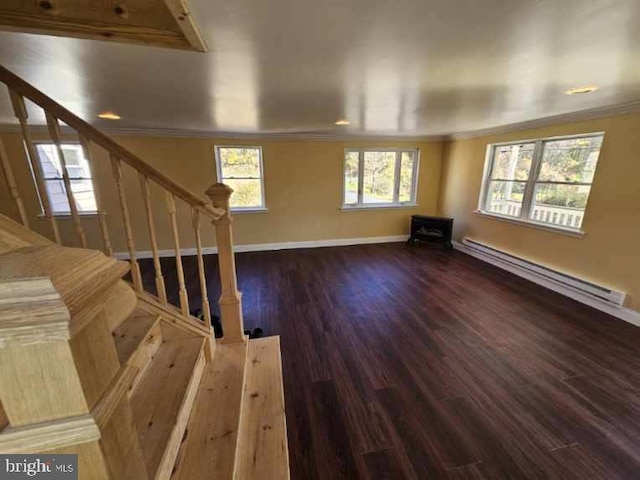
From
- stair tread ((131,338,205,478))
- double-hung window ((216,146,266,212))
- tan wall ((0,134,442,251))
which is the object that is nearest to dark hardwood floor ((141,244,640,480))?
stair tread ((131,338,205,478))

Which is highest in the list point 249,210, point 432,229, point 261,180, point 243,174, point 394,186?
point 243,174

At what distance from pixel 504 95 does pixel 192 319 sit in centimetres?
292

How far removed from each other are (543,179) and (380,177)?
8.50 feet

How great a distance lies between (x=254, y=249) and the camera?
202 inches

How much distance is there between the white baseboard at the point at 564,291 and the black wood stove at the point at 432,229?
1.40ft

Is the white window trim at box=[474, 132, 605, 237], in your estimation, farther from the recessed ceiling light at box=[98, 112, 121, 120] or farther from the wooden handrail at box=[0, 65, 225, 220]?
the recessed ceiling light at box=[98, 112, 121, 120]

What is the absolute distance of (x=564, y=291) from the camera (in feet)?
11.1

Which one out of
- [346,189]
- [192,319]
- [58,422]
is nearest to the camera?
[58,422]

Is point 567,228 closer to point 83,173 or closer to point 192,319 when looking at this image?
point 192,319

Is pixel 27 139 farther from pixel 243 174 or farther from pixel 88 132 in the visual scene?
pixel 243 174

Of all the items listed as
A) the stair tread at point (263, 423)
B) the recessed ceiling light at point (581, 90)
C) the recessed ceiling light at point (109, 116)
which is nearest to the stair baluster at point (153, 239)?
the stair tread at point (263, 423)

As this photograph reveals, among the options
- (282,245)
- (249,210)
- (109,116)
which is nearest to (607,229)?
(282,245)

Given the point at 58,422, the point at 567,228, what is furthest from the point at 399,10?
the point at 567,228

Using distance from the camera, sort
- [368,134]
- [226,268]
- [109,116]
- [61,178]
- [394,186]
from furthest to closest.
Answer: [394,186] → [368,134] → [61,178] → [109,116] → [226,268]
